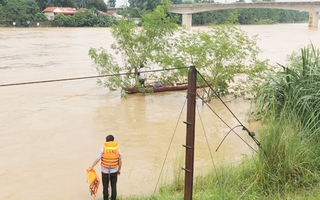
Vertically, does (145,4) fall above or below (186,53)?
above

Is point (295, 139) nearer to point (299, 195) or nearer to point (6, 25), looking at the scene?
point (299, 195)

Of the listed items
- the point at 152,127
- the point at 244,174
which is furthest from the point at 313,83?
the point at 152,127

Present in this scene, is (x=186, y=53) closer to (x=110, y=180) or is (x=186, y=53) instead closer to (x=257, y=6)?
(x=110, y=180)

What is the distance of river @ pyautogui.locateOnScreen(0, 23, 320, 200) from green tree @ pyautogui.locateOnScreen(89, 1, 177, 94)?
3.52 feet

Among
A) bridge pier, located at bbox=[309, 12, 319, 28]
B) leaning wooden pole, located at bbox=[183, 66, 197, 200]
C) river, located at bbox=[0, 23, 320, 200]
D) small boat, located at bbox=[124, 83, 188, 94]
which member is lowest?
river, located at bbox=[0, 23, 320, 200]

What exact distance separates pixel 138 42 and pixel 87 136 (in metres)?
6.11

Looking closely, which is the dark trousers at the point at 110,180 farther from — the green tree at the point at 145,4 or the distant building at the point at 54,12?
the distant building at the point at 54,12

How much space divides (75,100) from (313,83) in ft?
33.7

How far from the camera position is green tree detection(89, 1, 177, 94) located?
15711 millimetres

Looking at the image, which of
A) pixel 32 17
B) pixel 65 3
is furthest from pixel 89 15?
pixel 65 3

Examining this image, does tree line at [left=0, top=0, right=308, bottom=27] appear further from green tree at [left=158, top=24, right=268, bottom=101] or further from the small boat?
green tree at [left=158, top=24, right=268, bottom=101]

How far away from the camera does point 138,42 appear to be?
16031 mm

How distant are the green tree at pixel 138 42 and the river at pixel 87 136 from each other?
1073mm

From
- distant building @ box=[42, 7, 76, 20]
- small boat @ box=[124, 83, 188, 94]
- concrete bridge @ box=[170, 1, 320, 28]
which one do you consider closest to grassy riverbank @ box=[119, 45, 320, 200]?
small boat @ box=[124, 83, 188, 94]
